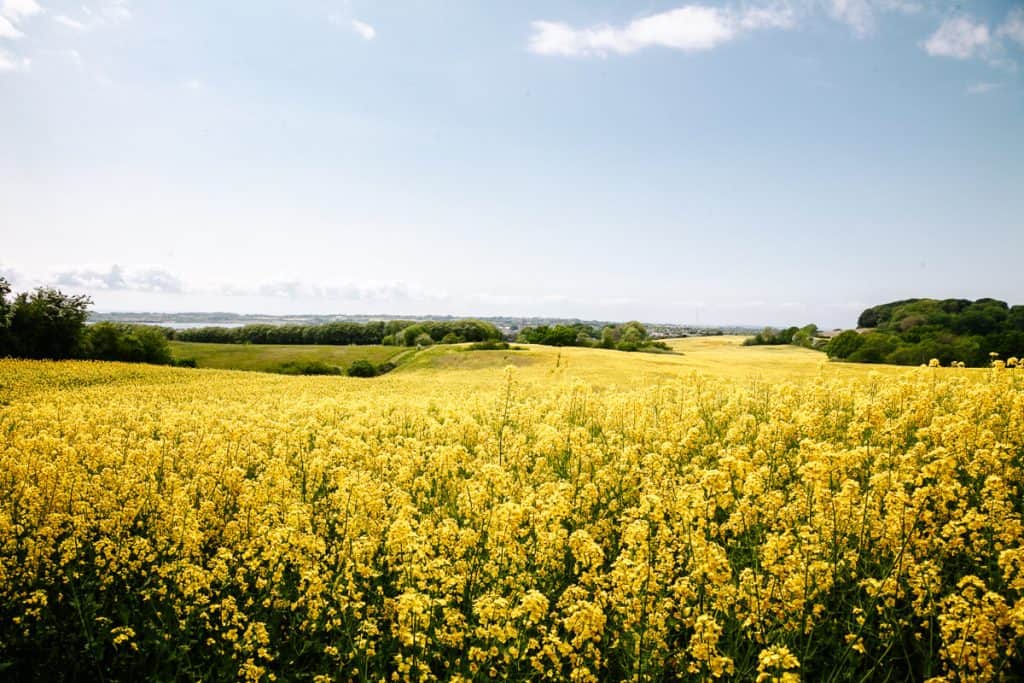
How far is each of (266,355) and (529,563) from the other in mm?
81982

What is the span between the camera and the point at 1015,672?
4477mm

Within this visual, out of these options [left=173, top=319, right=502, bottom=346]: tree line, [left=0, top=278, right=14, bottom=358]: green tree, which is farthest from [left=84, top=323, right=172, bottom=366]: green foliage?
[left=173, top=319, right=502, bottom=346]: tree line

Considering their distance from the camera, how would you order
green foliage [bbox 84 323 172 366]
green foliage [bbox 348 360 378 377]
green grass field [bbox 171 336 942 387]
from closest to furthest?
green grass field [bbox 171 336 942 387], green foliage [bbox 84 323 172 366], green foliage [bbox 348 360 378 377]

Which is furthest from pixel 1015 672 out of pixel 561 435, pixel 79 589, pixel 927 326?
pixel 927 326

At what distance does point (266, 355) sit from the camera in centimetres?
7862

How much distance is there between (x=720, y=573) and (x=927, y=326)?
263ft

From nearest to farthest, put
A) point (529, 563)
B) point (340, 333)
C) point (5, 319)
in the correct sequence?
point (529, 563) → point (5, 319) → point (340, 333)

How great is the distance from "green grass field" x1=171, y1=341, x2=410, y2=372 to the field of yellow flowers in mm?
64358

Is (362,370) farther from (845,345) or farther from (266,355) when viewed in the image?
(845,345)

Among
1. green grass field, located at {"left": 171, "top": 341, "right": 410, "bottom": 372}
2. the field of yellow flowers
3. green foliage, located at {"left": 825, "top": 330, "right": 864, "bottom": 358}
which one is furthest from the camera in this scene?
green grass field, located at {"left": 171, "top": 341, "right": 410, "bottom": 372}

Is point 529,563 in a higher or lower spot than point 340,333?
lower

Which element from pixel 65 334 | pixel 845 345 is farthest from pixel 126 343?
pixel 845 345

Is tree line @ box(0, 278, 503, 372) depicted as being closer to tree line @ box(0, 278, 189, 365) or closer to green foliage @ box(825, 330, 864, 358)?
tree line @ box(0, 278, 189, 365)

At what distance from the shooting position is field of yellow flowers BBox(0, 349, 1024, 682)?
441 cm
